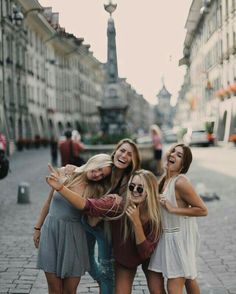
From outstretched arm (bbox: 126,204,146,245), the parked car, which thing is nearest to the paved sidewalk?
outstretched arm (bbox: 126,204,146,245)

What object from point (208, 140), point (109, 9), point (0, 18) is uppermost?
point (109, 9)

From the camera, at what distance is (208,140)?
4162 cm

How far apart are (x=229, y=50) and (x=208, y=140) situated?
6.98 meters

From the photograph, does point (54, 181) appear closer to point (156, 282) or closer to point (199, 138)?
point (156, 282)

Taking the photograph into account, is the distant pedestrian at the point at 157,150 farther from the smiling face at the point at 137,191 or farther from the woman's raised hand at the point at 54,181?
the woman's raised hand at the point at 54,181

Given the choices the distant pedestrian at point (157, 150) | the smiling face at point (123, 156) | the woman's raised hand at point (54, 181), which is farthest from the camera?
the distant pedestrian at point (157, 150)

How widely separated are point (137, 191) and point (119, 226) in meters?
0.29

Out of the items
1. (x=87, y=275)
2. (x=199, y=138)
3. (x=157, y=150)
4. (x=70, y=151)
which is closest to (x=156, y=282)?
(x=87, y=275)

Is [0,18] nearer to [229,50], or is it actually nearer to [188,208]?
[188,208]

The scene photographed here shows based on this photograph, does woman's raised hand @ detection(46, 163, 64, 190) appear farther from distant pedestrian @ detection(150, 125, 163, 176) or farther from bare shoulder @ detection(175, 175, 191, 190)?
distant pedestrian @ detection(150, 125, 163, 176)

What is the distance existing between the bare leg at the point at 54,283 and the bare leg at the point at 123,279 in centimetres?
43

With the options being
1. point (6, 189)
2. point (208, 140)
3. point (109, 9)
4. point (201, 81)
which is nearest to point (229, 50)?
point (208, 140)

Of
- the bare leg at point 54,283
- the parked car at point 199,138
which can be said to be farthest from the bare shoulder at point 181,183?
the parked car at point 199,138

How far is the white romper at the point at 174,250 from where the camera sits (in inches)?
160
